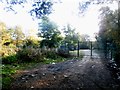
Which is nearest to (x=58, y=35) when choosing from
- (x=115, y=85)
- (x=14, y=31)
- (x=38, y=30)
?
(x=38, y=30)

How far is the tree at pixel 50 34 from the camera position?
2650 centimetres

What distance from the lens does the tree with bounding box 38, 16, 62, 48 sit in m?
26.5

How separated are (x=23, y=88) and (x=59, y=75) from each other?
1677 mm

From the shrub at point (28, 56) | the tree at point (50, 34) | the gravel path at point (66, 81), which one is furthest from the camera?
the tree at point (50, 34)

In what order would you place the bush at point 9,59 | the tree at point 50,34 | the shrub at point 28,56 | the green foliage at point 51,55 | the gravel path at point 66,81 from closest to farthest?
the gravel path at point 66,81 → the bush at point 9,59 → the shrub at point 28,56 → the green foliage at point 51,55 → the tree at point 50,34

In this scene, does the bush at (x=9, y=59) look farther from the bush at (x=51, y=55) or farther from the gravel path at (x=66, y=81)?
the gravel path at (x=66, y=81)

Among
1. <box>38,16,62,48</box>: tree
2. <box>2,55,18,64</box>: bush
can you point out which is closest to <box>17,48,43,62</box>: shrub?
<box>2,55,18,64</box>: bush

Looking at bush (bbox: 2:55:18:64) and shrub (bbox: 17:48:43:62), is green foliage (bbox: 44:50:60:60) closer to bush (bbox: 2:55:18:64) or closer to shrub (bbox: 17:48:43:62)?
shrub (bbox: 17:48:43:62)

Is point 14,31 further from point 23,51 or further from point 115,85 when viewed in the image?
point 115,85

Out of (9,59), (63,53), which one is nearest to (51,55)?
(63,53)

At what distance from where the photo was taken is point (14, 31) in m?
23.6

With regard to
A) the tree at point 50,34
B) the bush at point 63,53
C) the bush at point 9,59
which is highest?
the tree at point 50,34

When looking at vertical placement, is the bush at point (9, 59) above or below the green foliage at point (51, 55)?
above

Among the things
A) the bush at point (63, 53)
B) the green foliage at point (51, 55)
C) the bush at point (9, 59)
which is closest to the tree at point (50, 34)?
the bush at point (63, 53)
